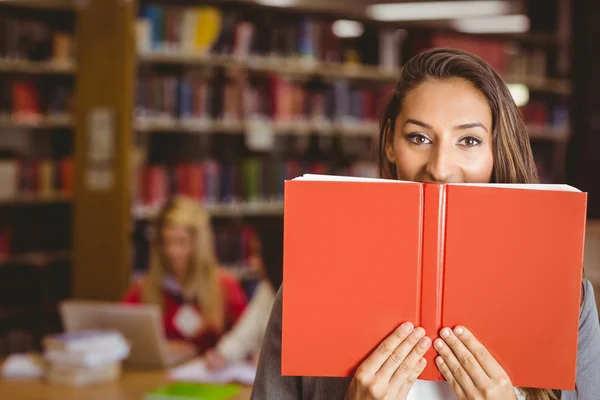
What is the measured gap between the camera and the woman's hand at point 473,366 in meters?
1.16

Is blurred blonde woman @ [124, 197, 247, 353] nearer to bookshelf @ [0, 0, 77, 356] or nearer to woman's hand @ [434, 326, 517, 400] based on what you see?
bookshelf @ [0, 0, 77, 356]

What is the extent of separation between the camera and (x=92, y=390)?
255cm

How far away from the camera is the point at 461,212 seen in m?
1.17

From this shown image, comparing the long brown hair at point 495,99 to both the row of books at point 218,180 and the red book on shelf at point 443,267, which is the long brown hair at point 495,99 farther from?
the row of books at point 218,180

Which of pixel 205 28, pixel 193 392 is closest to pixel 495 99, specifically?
pixel 193 392

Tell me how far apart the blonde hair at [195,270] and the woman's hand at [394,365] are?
7.34 ft

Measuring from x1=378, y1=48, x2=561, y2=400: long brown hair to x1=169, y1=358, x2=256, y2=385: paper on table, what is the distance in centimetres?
151

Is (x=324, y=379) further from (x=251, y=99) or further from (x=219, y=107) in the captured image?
(x=251, y=99)

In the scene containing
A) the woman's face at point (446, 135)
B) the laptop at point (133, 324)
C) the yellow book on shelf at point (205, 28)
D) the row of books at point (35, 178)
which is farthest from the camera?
the row of books at point (35, 178)

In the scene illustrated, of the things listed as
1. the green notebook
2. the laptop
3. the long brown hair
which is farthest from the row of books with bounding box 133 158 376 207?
the long brown hair

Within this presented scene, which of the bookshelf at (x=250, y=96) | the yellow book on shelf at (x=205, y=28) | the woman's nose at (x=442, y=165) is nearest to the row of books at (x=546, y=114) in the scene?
the bookshelf at (x=250, y=96)

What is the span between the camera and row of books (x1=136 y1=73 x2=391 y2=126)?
15.4ft

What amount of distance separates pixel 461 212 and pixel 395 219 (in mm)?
102

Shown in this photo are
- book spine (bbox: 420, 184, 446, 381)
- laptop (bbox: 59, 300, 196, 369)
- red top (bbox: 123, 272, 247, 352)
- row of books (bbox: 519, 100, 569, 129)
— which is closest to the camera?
book spine (bbox: 420, 184, 446, 381)
